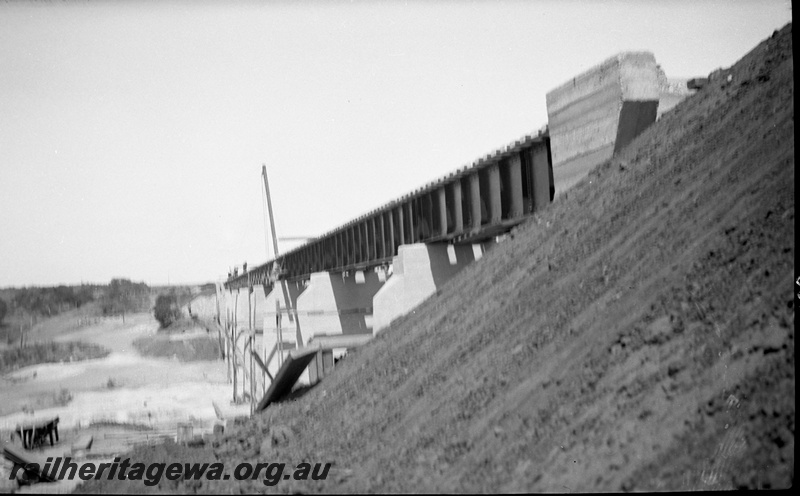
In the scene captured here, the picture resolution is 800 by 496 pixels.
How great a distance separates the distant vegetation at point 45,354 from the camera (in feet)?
180

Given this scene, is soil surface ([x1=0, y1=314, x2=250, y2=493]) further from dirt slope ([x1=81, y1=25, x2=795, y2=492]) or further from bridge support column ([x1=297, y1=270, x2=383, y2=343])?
dirt slope ([x1=81, y1=25, x2=795, y2=492])

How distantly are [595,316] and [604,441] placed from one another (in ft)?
7.15

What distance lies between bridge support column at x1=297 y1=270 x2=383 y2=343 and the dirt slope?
1592 cm

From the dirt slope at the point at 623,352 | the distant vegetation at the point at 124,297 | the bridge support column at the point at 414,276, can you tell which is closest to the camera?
the dirt slope at the point at 623,352

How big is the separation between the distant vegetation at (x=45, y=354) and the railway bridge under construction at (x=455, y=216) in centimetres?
3425

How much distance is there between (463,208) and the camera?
16.3 meters

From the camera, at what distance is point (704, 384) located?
16.2 feet

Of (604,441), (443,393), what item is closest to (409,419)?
(443,393)

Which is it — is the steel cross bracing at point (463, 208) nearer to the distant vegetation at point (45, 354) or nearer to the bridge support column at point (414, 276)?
the bridge support column at point (414, 276)

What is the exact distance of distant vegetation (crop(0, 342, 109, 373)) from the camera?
180 ft

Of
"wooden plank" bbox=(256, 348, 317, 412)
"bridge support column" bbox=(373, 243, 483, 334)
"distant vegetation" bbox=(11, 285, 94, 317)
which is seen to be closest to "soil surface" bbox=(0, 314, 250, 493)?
"wooden plank" bbox=(256, 348, 317, 412)

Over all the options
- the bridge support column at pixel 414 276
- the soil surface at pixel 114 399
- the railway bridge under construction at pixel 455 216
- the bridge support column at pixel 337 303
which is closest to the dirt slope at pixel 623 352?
the railway bridge under construction at pixel 455 216

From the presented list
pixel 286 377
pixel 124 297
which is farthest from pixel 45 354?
pixel 124 297

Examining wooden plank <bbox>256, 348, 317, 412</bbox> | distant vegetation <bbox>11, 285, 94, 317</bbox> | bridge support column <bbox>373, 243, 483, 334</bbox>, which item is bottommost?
distant vegetation <bbox>11, 285, 94, 317</bbox>
